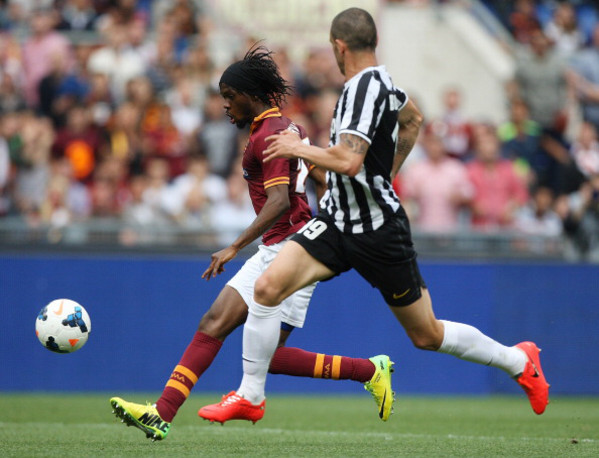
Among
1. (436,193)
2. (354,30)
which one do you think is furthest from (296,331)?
(354,30)

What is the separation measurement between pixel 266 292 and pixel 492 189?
7.08 meters

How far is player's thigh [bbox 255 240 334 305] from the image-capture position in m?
6.36

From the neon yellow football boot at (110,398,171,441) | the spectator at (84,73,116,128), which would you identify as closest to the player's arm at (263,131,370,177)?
the neon yellow football boot at (110,398,171,441)

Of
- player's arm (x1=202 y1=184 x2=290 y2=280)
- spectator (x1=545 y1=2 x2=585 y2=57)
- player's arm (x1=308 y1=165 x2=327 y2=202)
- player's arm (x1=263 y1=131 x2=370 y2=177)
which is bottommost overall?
player's arm (x1=202 y1=184 x2=290 y2=280)

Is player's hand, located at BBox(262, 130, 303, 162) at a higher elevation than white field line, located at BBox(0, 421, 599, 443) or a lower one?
higher

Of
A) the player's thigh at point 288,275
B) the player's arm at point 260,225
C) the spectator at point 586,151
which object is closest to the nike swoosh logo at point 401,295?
the player's thigh at point 288,275

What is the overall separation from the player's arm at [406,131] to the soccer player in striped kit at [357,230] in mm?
46

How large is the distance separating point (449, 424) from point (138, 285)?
4287 millimetres

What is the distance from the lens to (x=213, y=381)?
38.7 ft

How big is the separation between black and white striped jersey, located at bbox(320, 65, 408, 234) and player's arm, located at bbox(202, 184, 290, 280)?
36 centimetres

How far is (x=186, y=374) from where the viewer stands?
6809mm

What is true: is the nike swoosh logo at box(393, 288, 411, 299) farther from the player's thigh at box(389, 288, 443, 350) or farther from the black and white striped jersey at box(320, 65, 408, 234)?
the black and white striped jersey at box(320, 65, 408, 234)

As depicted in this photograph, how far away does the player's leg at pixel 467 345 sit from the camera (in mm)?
6539

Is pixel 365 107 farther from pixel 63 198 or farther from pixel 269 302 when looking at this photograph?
pixel 63 198
